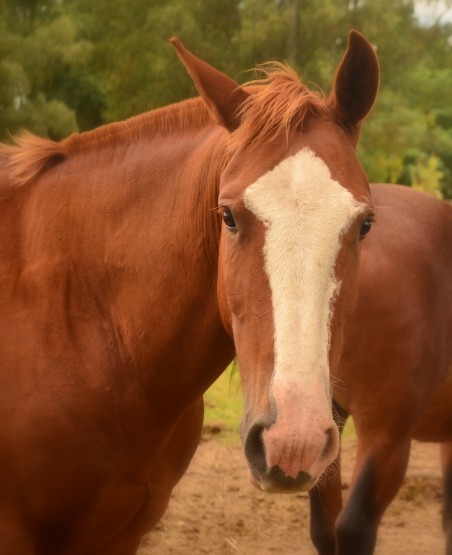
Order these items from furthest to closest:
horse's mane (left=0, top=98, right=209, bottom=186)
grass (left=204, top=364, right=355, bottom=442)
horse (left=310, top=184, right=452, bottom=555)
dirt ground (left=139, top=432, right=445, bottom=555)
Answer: grass (left=204, top=364, right=355, bottom=442)
dirt ground (left=139, top=432, right=445, bottom=555)
horse (left=310, top=184, right=452, bottom=555)
horse's mane (left=0, top=98, right=209, bottom=186)

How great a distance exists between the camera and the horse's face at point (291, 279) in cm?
193

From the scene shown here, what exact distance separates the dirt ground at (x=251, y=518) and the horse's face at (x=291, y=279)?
9.02 ft

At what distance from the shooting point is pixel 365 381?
12.3 feet

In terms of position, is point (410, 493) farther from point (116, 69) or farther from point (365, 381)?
point (116, 69)

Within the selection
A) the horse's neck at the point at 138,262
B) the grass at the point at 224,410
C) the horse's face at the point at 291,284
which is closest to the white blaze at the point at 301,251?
the horse's face at the point at 291,284

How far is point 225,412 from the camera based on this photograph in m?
7.15

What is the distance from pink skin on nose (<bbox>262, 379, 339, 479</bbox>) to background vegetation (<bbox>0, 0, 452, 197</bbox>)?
13775 millimetres

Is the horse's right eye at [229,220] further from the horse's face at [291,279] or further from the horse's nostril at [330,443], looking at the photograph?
the horse's nostril at [330,443]

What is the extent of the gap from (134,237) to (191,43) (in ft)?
50.3

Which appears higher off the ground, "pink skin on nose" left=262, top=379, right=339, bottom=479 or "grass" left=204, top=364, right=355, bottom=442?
"pink skin on nose" left=262, top=379, right=339, bottom=479

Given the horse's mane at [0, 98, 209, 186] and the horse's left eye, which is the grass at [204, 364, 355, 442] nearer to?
the horse's mane at [0, 98, 209, 186]

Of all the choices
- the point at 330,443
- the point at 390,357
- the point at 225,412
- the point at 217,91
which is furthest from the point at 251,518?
the point at 217,91

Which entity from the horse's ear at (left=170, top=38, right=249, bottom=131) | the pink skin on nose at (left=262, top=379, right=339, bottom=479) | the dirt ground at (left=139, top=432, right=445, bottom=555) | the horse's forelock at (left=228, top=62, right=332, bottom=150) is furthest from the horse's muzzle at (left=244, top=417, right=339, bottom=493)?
the dirt ground at (left=139, top=432, right=445, bottom=555)

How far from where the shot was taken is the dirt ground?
4727 mm
